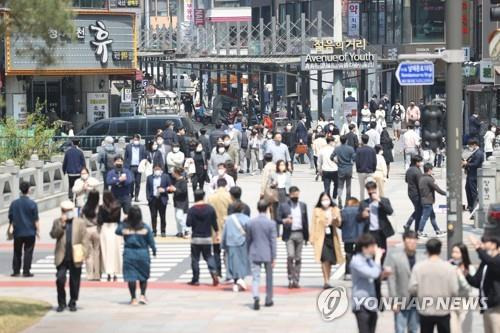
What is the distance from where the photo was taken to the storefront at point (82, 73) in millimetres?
56000

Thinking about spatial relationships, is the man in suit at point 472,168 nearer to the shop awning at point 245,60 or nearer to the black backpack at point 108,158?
the black backpack at point 108,158

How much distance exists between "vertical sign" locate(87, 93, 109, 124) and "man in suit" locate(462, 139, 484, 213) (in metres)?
30.2

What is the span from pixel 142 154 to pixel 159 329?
16.4 meters

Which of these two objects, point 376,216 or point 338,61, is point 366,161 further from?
point 338,61

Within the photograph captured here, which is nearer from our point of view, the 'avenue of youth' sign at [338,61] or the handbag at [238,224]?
the handbag at [238,224]

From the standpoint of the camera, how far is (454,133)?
19109 millimetres

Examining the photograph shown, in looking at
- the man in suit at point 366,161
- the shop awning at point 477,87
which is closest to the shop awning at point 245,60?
the shop awning at point 477,87

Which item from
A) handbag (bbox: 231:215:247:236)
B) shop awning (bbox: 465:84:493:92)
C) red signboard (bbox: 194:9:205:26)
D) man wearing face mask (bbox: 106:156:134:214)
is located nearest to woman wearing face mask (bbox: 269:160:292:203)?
man wearing face mask (bbox: 106:156:134:214)

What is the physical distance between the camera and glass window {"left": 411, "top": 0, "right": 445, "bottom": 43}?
248 feet

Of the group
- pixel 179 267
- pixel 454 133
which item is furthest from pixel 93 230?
pixel 454 133

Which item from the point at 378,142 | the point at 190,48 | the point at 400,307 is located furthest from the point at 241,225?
the point at 190,48

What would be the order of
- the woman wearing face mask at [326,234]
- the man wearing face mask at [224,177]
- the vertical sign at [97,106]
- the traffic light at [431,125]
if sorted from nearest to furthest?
the traffic light at [431,125], the woman wearing face mask at [326,234], the man wearing face mask at [224,177], the vertical sign at [97,106]

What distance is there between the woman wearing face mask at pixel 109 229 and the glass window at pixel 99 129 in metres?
24.3

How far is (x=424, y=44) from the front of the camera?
76.3 metres
